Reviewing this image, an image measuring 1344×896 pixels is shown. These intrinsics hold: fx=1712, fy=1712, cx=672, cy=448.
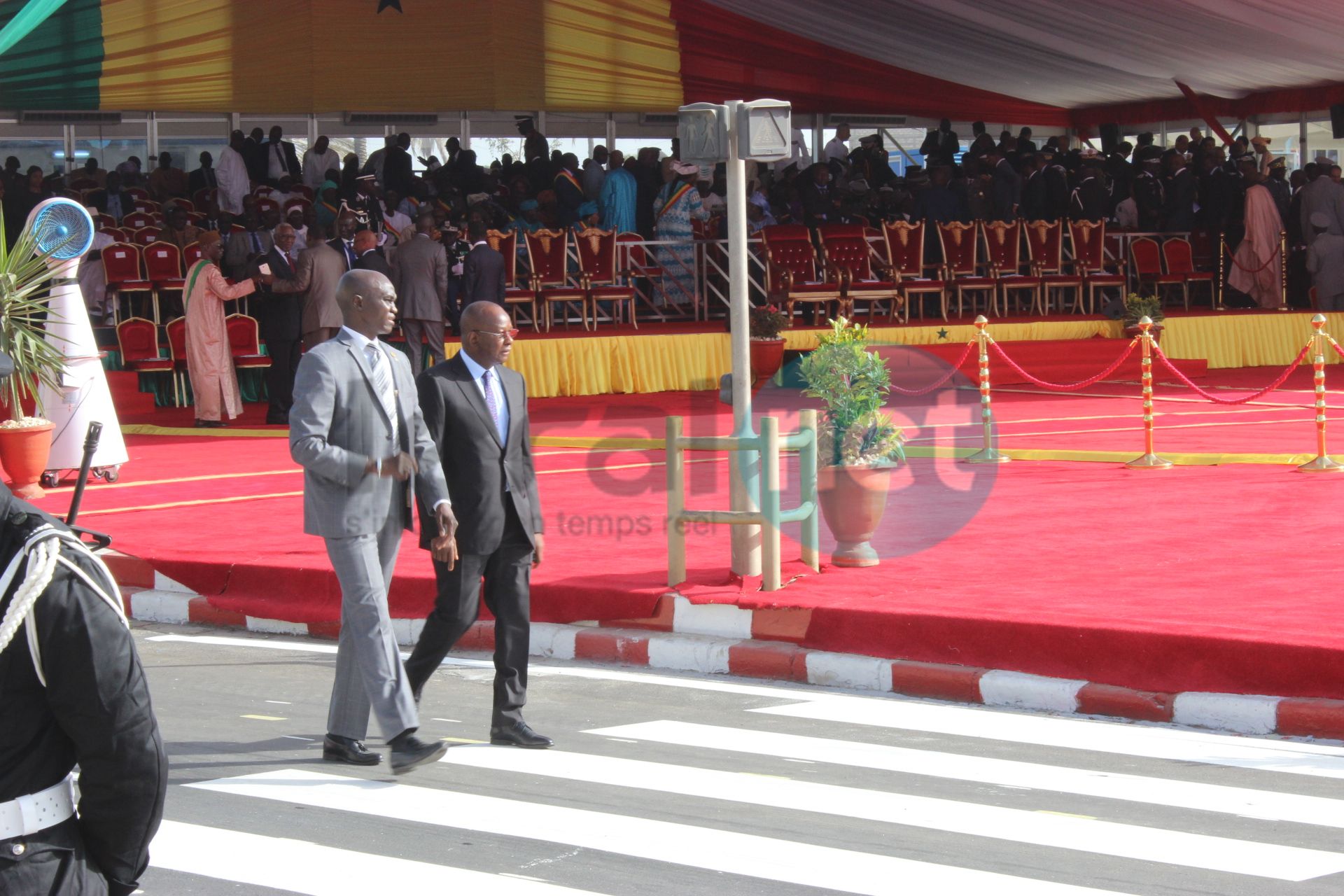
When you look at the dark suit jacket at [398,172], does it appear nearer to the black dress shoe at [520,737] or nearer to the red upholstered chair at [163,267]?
the red upholstered chair at [163,267]

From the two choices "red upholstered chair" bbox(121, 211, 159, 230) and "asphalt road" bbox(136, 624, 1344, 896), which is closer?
"asphalt road" bbox(136, 624, 1344, 896)

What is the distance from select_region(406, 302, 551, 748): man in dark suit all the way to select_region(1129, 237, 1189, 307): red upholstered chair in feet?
60.9

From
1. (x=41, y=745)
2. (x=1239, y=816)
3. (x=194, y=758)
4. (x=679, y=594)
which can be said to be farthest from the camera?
(x=679, y=594)

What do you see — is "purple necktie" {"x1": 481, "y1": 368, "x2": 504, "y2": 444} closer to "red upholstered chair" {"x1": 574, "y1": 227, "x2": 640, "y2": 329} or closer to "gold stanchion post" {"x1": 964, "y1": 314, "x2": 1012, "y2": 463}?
"gold stanchion post" {"x1": 964, "y1": 314, "x2": 1012, "y2": 463}

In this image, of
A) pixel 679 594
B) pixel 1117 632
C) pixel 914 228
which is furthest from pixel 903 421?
pixel 1117 632

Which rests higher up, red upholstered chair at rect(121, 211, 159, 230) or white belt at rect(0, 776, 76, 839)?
red upholstered chair at rect(121, 211, 159, 230)

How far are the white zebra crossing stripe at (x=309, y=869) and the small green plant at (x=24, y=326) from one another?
27.7 feet

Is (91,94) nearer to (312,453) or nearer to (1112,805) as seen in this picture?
(312,453)

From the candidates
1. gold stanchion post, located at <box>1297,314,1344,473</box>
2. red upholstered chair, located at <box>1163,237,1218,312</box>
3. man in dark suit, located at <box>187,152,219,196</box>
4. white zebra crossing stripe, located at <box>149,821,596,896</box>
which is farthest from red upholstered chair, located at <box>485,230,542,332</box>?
white zebra crossing stripe, located at <box>149,821,596,896</box>

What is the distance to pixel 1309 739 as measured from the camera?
262 inches

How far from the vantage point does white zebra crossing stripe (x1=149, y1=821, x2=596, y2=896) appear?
4828 millimetres

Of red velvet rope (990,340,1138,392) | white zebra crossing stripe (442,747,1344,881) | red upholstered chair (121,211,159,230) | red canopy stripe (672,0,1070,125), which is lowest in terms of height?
white zebra crossing stripe (442,747,1344,881)

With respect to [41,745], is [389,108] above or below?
above

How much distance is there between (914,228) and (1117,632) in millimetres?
15186
